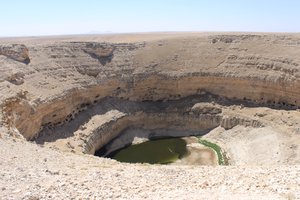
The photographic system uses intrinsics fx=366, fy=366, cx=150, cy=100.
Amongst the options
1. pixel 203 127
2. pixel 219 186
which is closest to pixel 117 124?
pixel 203 127

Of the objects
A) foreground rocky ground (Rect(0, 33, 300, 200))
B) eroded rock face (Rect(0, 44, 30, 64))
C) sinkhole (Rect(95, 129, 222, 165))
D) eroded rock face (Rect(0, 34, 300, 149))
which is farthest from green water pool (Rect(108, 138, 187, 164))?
eroded rock face (Rect(0, 44, 30, 64))

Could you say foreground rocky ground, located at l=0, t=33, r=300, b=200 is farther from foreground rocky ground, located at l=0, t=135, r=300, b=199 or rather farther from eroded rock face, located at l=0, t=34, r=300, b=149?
foreground rocky ground, located at l=0, t=135, r=300, b=199

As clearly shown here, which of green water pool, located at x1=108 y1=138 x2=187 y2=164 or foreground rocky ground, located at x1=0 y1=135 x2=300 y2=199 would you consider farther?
green water pool, located at x1=108 y1=138 x2=187 y2=164

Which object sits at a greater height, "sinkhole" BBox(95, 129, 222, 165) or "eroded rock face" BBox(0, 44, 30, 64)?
"eroded rock face" BBox(0, 44, 30, 64)

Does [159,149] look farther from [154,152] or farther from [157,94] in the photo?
[157,94]

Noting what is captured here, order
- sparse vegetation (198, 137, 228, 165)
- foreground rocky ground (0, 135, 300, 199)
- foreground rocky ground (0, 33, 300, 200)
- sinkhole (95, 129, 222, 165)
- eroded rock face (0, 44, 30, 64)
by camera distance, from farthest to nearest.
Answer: eroded rock face (0, 44, 30, 64), sinkhole (95, 129, 222, 165), sparse vegetation (198, 137, 228, 165), foreground rocky ground (0, 33, 300, 200), foreground rocky ground (0, 135, 300, 199)

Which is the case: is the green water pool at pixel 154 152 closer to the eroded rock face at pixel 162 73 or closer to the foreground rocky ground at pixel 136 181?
the eroded rock face at pixel 162 73
